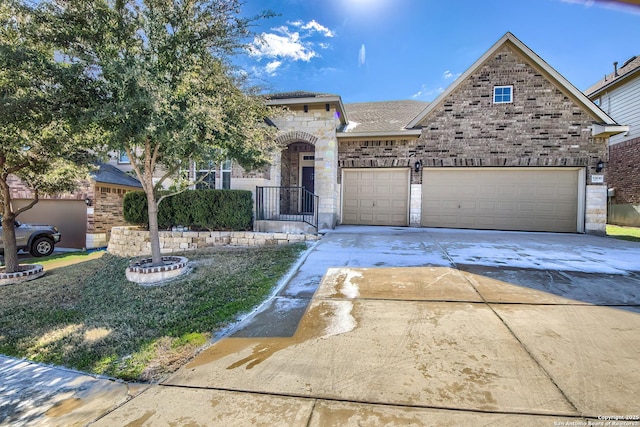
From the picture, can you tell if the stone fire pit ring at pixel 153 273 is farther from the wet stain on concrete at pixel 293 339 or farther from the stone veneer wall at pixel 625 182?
the stone veneer wall at pixel 625 182

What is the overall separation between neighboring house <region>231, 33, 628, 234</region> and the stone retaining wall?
1.11 m

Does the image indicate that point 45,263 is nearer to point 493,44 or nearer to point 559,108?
point 493,44

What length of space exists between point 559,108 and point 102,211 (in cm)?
1894

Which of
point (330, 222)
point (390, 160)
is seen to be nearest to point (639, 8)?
point (330, 222)

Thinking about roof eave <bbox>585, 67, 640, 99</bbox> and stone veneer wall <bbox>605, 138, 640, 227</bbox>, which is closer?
roof eave <bbox>585, 67, 640, 99</bbox>

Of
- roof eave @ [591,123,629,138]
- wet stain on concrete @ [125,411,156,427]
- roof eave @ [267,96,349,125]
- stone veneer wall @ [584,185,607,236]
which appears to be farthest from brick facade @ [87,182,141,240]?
roof eave @ [591,123,629,138]

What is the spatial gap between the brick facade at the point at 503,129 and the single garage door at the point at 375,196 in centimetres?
48

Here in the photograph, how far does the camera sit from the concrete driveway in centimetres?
194

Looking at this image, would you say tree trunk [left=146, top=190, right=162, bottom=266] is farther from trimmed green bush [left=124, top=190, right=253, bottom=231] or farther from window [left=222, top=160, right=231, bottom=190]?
window [left=222, top=160, right=231, bottom=190]

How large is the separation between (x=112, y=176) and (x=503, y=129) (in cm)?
1688

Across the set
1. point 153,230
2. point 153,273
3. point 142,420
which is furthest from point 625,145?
point 142,420

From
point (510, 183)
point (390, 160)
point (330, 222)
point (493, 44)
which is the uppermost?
point (493, 44)

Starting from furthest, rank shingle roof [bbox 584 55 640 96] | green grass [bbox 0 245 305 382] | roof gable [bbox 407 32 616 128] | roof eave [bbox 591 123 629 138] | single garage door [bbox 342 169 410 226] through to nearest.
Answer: shingle roof [bbox 584 55 640 96] → single garage door [bbox 342 169 410 226] → roof gable [bbox 407 32 616 128] → roof eave [bbox 591 123 629 138] → green grass [bbox 0 245 305 382]

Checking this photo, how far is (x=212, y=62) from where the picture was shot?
546 cm
